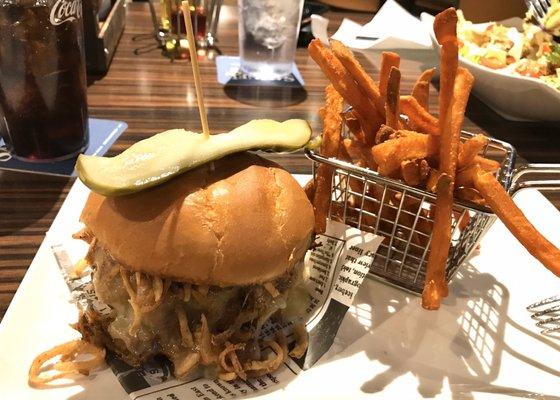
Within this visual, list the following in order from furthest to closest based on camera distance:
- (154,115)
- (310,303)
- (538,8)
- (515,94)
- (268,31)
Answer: (538,8) → (268,31) → (515,94) → (154,115) → (310,303)

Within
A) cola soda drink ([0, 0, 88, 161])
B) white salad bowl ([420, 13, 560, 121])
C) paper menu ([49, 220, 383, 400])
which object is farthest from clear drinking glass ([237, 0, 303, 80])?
paper menu ([49, 220, 383, 400])

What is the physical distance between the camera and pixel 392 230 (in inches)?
51.8

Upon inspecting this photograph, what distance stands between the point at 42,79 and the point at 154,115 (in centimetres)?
60

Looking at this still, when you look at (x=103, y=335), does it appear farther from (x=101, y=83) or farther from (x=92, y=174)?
(x=101, y=83)

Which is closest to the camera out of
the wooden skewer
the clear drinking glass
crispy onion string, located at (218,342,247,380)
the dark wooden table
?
the wooden skewer

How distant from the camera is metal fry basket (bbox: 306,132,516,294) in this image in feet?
3.90

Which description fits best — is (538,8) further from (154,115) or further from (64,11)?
(64,11)

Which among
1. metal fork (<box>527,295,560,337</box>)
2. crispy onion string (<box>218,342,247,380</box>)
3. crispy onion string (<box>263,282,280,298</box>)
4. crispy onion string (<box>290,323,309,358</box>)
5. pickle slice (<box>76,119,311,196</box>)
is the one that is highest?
pickle slice (<box>76,119,311,196</box>)

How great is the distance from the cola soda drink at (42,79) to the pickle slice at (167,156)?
651 millimetres

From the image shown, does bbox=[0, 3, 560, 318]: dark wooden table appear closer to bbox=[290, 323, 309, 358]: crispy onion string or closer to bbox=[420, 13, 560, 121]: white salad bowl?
bbox=[420, 13, 560, 121]: white salad bowl

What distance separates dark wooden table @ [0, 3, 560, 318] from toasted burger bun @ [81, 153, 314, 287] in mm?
363

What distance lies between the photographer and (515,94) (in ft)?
7.34

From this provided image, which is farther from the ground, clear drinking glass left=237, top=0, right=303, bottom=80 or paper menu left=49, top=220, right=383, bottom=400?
clear drinking glass left=237, top=0, right=303, bottom=80

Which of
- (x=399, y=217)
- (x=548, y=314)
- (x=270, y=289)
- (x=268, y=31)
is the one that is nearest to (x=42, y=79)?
(x=270, y=289)
